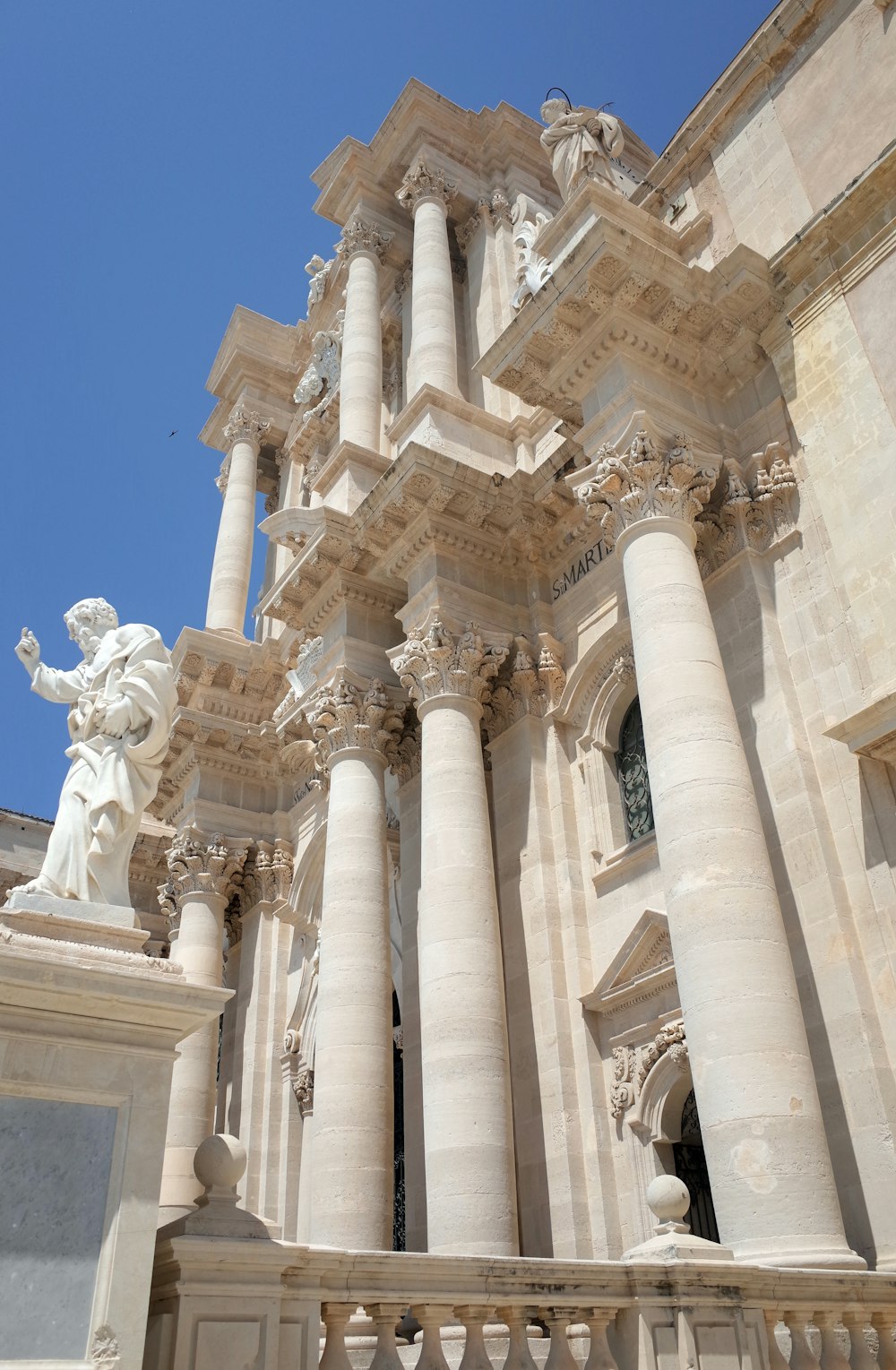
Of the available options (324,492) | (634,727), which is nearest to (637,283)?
(634,727)

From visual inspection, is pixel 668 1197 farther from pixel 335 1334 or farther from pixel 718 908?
pixel 718 908

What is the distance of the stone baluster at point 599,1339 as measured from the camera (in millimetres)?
6020

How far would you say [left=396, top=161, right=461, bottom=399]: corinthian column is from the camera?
19219 millimetres

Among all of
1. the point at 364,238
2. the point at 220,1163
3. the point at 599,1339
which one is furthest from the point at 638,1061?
the point at 364,238

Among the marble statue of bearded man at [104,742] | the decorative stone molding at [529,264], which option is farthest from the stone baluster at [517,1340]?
the decorative stone molding at [529,264]

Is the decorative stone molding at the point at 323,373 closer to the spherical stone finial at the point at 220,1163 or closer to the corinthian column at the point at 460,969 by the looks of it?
the corinthian column at the point at 460,969

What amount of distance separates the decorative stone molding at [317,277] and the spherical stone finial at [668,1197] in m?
23.2

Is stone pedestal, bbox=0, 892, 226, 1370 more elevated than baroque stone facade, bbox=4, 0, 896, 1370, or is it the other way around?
baroque stone facade, bbox=4, 0, 896, 1370

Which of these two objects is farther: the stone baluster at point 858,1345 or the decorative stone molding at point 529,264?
the decorative stone molding at point 529,264

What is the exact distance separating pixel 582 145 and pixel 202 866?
1345 cm

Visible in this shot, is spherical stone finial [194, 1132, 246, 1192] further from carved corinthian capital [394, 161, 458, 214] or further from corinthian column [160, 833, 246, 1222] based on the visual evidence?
carved corinthian capital [394, 161, 458, 214]

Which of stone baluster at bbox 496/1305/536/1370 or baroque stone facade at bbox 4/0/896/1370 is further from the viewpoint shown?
baroque stone facade at bbox 4/0/896/1370

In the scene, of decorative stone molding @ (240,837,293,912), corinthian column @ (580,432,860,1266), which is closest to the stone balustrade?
corinthian column @ (580,432,860,1266)

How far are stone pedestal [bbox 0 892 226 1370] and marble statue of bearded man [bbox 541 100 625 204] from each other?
13140 mm
